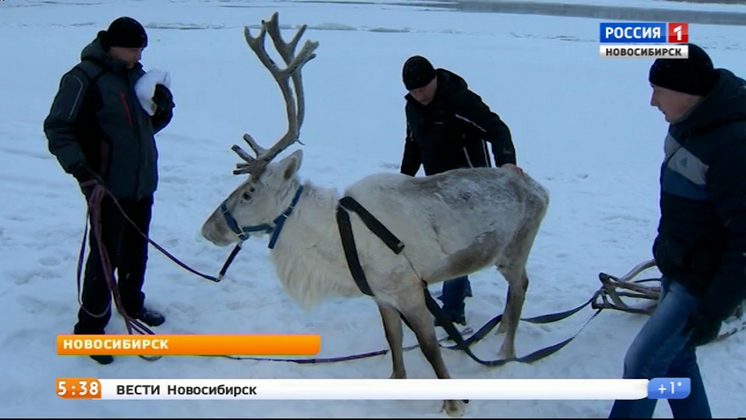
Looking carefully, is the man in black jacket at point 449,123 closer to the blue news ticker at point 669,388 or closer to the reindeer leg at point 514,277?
the reindeer leg at point 514,277

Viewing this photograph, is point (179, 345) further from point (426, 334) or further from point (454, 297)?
point (454, 297)

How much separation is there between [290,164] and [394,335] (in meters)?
1.21

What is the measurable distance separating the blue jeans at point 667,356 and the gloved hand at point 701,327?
4cm

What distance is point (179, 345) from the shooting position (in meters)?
3.82

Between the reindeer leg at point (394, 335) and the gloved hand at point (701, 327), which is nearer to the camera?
the gloved hand at point (701, 327)

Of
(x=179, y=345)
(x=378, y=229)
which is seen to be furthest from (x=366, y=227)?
(x=179, y=345)

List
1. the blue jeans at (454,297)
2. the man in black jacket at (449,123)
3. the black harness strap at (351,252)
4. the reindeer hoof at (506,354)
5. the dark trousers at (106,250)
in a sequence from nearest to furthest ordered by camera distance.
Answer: the black harness strap at (351,252), the dark trousers at (106,250), the man in black jacket at (449,123), the reindeer hoof at (506,354), the blue jeans at (454,297)

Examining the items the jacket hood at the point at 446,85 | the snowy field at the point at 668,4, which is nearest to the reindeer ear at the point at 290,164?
the jacket hood at the point at 446,85

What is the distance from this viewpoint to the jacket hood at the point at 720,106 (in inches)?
106

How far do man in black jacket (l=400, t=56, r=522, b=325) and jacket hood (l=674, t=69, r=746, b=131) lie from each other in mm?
1650

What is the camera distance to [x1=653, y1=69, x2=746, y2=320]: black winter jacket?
2.63m

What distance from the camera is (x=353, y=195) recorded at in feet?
12.6

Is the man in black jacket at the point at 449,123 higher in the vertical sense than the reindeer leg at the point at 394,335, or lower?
higher

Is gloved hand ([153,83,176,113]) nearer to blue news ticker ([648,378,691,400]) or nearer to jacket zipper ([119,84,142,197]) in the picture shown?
jacket zipper ([119,84,142,197])
